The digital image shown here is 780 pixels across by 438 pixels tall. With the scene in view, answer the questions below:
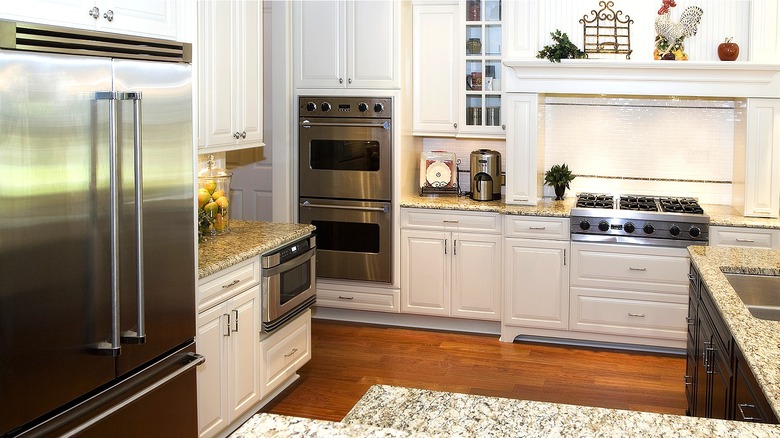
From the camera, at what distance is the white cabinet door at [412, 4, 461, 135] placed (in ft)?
19.2

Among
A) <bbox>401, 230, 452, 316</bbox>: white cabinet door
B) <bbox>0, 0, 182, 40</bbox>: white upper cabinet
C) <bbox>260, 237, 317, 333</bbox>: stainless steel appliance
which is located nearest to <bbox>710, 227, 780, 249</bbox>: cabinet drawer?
<bbox>401, 230, 452, 316</bbox>: white cabinet door

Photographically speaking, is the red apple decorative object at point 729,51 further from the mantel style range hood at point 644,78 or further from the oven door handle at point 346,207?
the oven door handle at point 346,207

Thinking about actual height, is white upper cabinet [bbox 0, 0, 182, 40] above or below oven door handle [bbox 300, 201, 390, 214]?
above

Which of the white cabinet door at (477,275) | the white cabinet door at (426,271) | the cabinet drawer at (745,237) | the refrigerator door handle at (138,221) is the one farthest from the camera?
the white cabinet door at (426,271)

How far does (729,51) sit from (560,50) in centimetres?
100

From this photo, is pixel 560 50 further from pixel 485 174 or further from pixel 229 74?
pixel 229 74

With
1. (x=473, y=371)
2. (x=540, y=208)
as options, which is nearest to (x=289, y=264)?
(x=473, y=371)

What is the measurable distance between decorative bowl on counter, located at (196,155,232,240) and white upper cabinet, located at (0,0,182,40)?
120 centimetres

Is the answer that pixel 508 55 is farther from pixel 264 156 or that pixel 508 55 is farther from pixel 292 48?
pixel 264 156

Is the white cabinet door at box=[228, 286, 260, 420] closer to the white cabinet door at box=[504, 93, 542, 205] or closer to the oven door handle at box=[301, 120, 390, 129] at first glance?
the oven door handle at box=[301, 120, 390, 129]

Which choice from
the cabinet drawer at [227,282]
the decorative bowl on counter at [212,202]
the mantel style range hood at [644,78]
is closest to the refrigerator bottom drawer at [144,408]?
the cabinet drawer at [227,282]

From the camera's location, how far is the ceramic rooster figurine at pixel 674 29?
17.2 ft

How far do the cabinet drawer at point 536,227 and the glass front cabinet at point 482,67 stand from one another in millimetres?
700

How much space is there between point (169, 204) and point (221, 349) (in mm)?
990
